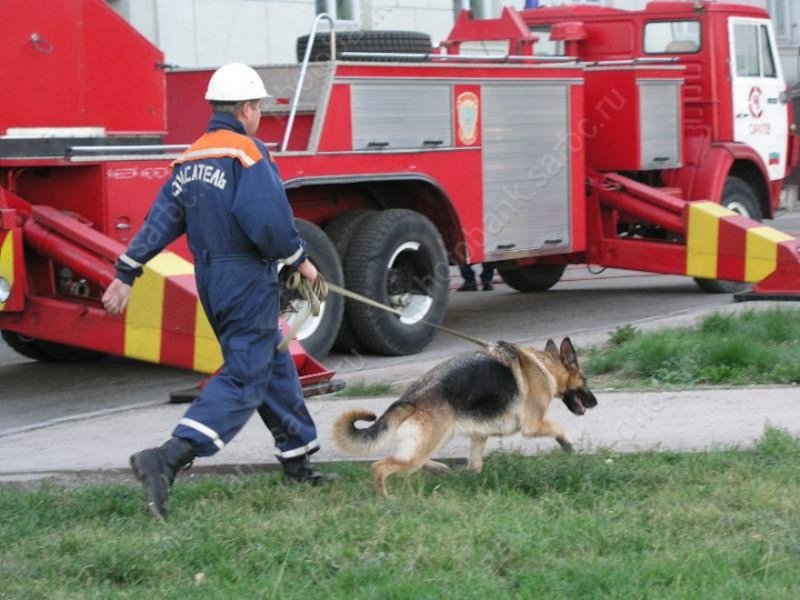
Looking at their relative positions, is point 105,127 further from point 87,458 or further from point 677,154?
point 677,154

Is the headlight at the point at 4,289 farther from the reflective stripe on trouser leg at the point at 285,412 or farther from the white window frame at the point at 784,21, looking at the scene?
the white window frame at the point at 784,21

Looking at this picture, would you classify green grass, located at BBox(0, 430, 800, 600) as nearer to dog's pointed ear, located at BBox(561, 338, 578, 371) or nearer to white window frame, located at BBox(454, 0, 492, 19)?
dog's pointed ear, located at BBox(561, 338, 578, 371)

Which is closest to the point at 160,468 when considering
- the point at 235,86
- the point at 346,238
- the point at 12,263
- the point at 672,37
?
the point at 235,86

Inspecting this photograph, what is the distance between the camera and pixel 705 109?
13.1 meters

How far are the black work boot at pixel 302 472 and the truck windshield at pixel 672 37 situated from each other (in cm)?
821

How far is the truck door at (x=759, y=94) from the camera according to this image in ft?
43.6

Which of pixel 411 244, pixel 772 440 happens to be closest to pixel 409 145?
pixel 411 244

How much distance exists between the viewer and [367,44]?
1017cm

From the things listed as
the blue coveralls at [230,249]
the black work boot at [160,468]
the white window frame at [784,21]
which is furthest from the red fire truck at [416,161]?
the white window frame at [784,21]

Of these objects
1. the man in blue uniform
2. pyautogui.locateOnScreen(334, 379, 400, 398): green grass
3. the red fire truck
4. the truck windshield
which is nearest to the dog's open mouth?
the man in blue uniform

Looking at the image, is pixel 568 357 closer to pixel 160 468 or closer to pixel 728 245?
pixel 160 468

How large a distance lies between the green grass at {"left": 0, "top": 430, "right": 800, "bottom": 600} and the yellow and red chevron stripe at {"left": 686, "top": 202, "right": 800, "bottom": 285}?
17.0 feet

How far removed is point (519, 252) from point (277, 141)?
236cm

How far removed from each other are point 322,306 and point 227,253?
3.85 meters
